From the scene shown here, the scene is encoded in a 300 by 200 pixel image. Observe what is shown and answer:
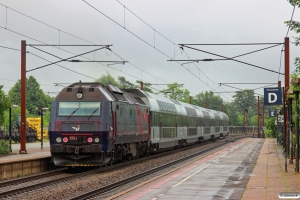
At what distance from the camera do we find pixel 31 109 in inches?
4865

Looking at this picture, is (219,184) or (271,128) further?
(271,128)

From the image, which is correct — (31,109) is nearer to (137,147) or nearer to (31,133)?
(31,133)

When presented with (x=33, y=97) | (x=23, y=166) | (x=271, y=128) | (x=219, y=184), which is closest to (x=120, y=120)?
(x=23, y=166)

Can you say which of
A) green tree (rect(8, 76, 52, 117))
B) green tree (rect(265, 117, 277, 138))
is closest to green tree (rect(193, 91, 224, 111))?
green tree (rect(8, 76, 52, 117))

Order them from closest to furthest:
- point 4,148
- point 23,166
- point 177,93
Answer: point 23,166
point 4,148
point 177,93

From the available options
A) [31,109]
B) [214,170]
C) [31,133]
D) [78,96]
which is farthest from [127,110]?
[31,109]

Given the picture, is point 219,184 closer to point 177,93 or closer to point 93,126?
point 93,126

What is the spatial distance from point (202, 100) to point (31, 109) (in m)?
44.1

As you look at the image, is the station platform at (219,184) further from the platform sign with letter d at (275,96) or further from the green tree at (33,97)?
the green tree at (33,97)

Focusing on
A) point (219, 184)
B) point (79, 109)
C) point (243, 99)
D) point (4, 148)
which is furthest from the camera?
point (243, 99)

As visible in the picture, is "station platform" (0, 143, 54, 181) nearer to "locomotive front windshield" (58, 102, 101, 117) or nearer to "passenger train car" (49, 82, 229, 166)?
"passenger train car" (49, 82, 229, 166)

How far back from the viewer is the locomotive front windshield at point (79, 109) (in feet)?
76.3

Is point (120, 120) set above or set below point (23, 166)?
above

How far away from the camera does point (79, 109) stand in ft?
76.9
